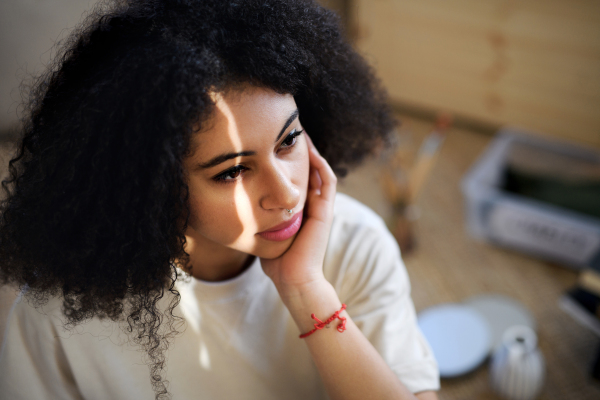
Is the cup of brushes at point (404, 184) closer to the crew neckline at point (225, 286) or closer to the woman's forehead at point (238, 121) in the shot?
the crew neckline at point (225, 286)

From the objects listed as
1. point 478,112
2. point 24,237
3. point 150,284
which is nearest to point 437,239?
point 478,112

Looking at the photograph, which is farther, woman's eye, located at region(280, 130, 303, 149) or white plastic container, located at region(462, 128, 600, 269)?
white plastic container, located at region(462, 128, 600, 269)

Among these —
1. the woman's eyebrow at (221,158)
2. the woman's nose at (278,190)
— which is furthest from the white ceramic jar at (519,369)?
the woman's eyebrow at (221,158)

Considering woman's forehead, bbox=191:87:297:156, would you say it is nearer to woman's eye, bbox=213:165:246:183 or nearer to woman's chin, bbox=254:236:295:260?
woman's eye, bbox=213:165:246:183

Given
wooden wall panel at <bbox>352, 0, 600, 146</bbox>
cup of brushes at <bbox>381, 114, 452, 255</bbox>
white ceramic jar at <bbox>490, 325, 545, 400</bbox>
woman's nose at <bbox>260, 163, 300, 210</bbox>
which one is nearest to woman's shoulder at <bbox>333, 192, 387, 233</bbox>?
woman's nose at <bbox>260, 163, 300, 210</bbox>

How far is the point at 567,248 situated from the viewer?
157 centimetres

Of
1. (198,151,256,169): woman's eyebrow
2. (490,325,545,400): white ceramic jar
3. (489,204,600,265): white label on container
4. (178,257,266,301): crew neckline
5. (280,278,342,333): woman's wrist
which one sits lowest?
(490,325,545,400): white ceramic jar

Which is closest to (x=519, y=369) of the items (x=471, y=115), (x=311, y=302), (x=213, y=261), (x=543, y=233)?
(x=543, y=233)

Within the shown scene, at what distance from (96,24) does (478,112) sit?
2081 millimetres

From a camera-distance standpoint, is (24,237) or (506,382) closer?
(24,237)

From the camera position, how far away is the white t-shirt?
0.75m

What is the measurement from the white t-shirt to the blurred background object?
387mm

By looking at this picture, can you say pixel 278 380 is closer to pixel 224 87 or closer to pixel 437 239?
pixel 224 87

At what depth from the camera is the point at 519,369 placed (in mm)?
1168
